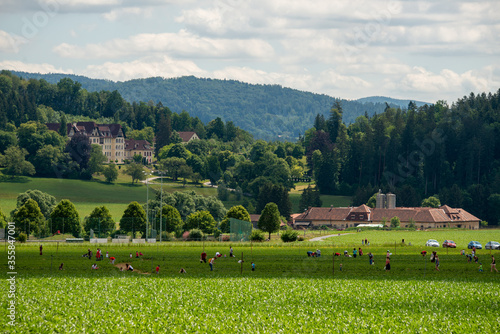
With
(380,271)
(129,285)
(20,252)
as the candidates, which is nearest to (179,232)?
(20,252)

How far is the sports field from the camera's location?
33125mm

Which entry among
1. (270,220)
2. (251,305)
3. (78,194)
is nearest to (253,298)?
(251,305)

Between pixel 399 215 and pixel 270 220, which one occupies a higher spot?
pixel 270 220

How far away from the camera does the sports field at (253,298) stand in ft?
109

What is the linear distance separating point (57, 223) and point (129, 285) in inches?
2304

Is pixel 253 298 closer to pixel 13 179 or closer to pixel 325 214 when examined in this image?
pixel 325 214

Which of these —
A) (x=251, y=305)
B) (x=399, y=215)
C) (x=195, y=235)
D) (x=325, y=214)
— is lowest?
(x=325, y=214)

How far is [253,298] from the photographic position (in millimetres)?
40531

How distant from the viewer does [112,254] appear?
70188 millimetres

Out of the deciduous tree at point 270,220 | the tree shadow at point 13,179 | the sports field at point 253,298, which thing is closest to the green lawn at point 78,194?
the tree shadow at point 13,179

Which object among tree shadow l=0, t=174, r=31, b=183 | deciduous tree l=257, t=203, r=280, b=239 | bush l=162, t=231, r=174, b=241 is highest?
tree shadow l=0, t=174, r=31, b=183

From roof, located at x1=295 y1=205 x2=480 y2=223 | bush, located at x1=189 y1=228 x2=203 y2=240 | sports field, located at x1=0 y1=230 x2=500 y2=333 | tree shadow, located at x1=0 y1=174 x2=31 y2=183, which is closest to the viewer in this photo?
sports field, located at x1=0 y1=230 x2=500 y2=333

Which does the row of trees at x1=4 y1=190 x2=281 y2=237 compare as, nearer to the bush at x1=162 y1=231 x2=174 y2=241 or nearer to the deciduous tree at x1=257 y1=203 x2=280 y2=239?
the deciduous tree at x1=257 y1=203 x2=280 y2=239

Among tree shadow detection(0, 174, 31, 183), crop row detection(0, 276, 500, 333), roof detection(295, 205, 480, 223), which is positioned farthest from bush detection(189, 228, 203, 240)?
tree shadow detection(0, 174, 31, 183)
